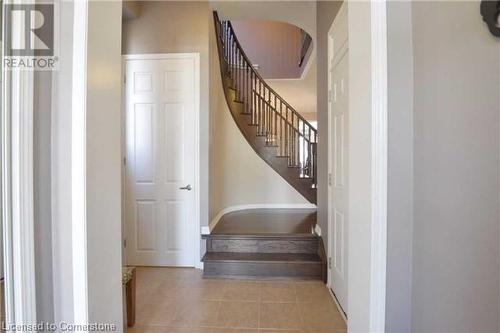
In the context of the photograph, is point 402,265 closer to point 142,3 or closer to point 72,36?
point 72,36

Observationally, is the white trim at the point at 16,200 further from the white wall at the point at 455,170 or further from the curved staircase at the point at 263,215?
the curved staircase at the point at 263,215

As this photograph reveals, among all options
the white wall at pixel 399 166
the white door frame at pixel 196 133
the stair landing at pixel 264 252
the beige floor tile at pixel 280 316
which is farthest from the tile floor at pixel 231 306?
the white wall at pixel 399 166

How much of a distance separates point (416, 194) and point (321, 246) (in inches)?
81.5

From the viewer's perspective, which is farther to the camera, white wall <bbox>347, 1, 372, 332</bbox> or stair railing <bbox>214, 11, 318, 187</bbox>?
stair railing <bbox>214, 11, 318, 187</bbox>

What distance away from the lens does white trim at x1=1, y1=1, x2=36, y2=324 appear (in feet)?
2.91

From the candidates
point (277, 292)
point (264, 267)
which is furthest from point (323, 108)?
point (277, 292)

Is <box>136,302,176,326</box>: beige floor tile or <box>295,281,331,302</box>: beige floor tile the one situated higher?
<box>136,302,176,326</box>: beige floor tile

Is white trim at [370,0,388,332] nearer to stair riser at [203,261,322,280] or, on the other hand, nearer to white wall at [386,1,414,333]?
white wall at [386,1,414,333]

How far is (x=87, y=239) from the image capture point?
0.95m

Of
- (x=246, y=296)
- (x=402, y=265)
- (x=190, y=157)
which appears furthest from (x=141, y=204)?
(x=402, y=265)

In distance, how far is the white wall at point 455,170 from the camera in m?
0.79

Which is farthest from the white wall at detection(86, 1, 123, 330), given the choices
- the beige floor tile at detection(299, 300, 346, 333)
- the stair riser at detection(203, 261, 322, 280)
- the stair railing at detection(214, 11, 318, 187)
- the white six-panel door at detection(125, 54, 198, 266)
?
the stair railing at detection(214, 11, 318, 187)

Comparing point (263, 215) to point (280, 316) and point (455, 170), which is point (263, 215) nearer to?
point (280, 316)

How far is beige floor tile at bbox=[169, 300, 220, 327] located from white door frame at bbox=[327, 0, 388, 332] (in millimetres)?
1485
